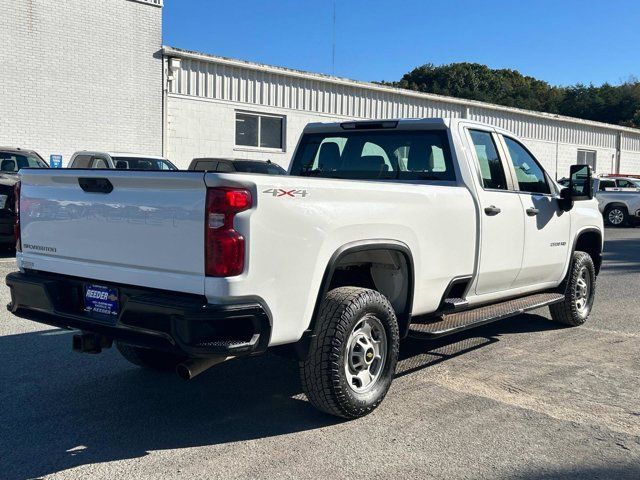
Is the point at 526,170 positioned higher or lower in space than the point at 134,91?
lower

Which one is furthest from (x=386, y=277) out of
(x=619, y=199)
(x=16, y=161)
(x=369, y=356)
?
(x=619, y=199)

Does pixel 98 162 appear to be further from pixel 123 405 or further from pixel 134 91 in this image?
pixel 123 405

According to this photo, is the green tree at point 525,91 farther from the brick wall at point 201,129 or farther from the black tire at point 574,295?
the black tire at point 574,295

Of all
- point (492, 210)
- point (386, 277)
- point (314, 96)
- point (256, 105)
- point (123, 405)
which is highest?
point (314, 96)

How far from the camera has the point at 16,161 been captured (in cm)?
1289

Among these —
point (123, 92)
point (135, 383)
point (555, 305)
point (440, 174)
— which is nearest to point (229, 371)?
point (135, 383)

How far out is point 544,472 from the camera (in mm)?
3756

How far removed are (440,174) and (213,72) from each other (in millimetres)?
15280

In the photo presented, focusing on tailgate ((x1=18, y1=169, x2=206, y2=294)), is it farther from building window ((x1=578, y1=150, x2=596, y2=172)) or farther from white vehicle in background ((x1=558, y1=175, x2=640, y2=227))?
building window ((x1=578, y1=150, x2=596, y2=172))

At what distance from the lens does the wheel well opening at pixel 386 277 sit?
4773 millimetres

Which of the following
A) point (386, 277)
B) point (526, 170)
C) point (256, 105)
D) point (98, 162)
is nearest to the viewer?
point (386, 277)

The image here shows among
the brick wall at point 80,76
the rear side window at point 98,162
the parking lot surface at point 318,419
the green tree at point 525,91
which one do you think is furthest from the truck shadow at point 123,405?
the green tree at point 525,91

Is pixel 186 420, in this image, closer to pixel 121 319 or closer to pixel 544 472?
pixel 121 319

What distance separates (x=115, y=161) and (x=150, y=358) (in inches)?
358
